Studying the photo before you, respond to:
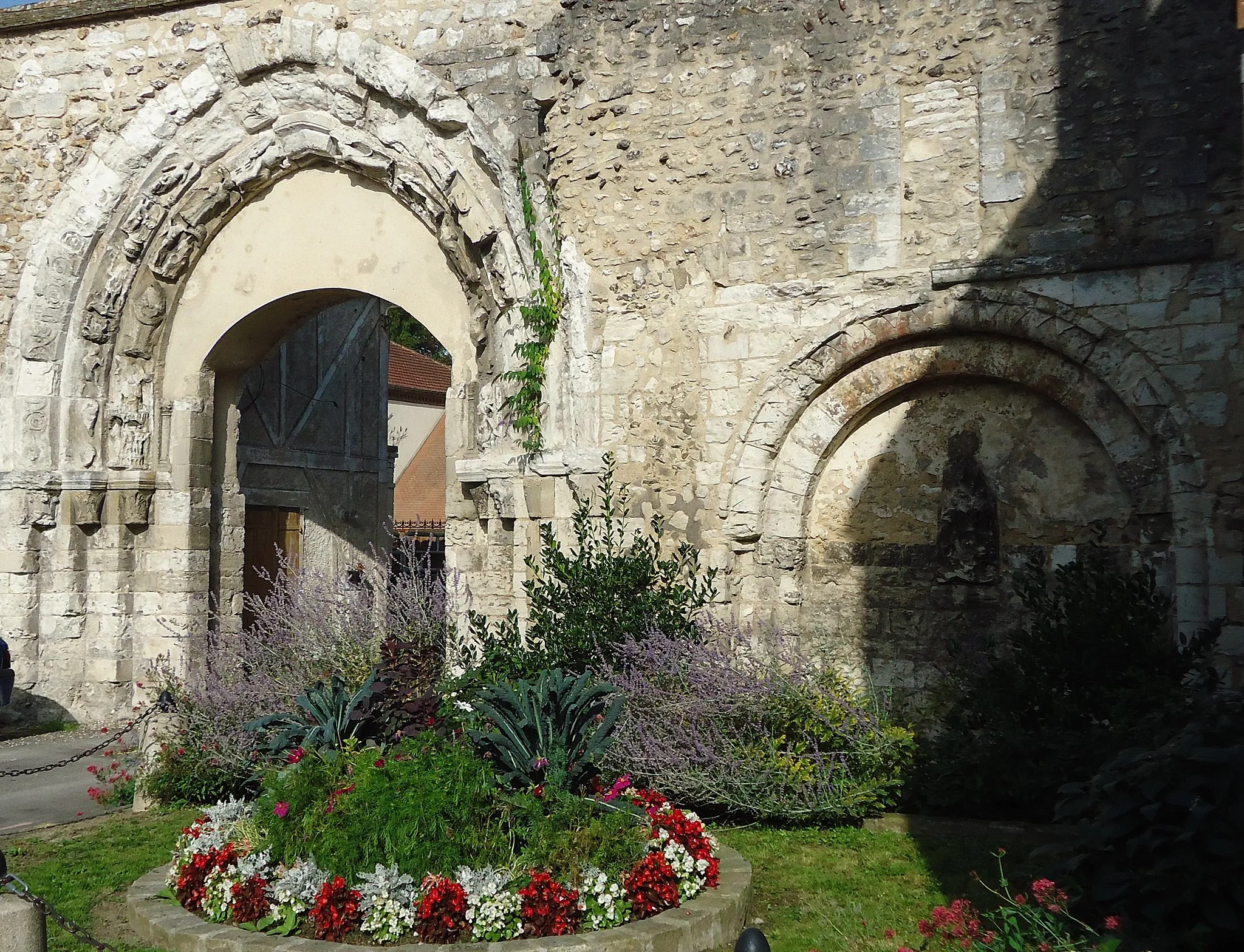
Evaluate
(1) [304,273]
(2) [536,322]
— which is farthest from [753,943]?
(1) [304,273]

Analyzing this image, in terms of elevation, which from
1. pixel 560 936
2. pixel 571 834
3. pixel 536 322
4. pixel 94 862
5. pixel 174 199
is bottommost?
pixel 94 862

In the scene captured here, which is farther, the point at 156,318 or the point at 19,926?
the point at 156,318

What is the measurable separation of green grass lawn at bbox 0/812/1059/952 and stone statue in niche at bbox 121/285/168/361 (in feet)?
13.7

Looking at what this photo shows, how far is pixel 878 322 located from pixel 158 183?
5440 mm

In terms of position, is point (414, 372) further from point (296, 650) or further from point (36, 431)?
point (296, 650)

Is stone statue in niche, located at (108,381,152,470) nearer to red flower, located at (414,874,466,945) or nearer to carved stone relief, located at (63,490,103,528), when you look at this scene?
carved stone relief, located at (63,490,103,528)

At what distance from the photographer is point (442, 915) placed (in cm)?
372

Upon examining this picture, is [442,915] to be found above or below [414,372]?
below

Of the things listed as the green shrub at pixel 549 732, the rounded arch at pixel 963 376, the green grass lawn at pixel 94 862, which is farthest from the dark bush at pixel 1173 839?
the green grass lawn at pixel 94 862

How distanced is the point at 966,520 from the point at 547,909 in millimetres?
3597

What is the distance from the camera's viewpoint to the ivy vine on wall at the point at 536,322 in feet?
24.2

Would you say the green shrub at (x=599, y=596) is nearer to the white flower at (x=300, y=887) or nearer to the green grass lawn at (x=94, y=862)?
the green grass lawn at (x=94, y=862)

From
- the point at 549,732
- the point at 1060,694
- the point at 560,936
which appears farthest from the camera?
the point at 1060,694

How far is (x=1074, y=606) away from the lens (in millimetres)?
5656
